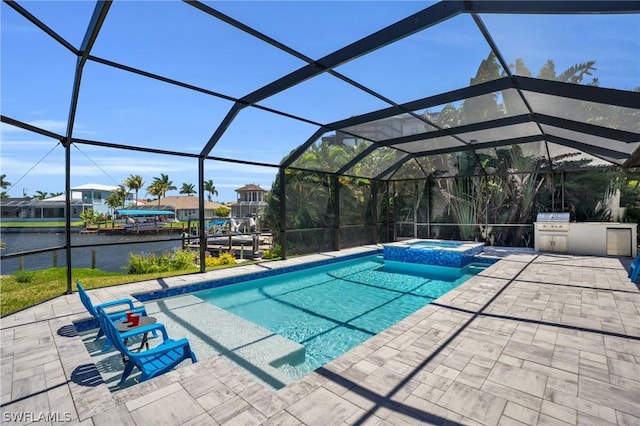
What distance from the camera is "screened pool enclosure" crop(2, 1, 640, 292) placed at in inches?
137

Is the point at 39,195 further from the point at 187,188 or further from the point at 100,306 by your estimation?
the point at 187,188

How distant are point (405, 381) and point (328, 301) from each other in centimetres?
372

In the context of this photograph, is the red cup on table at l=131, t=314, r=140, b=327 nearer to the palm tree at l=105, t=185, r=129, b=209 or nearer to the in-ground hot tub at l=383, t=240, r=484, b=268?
the in-ground hot tub at l=383, t=240, r=484, b=268

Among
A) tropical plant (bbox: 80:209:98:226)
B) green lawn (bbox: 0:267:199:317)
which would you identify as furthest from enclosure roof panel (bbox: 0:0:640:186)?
tropical plant (bbox: 80:209:98:226)

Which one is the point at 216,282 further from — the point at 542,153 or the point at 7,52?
the point at 542,153

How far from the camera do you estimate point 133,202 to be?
40.5 m

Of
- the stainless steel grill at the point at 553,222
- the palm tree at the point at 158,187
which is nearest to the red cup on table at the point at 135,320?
the stainless steel grill at the point at 553,222

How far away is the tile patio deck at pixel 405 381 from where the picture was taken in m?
2.21

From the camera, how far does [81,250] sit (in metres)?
23.0

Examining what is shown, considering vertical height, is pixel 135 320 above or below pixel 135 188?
below

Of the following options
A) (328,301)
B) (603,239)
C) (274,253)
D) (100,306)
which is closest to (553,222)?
(603,239)

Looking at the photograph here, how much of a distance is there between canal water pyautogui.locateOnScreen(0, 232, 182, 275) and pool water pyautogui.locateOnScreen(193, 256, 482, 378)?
2.18 m

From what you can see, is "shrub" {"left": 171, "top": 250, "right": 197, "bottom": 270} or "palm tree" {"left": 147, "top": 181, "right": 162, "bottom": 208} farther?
"palm tree" {"left": 147, "top": 181, "right": 162, "bottom": 208}

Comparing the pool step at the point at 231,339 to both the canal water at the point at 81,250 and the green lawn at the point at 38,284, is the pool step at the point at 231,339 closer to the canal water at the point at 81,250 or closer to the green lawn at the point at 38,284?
the canal water at the point at 81,250
